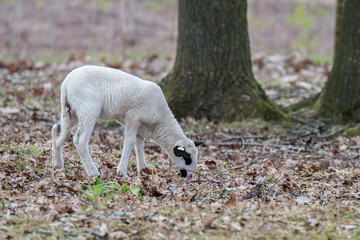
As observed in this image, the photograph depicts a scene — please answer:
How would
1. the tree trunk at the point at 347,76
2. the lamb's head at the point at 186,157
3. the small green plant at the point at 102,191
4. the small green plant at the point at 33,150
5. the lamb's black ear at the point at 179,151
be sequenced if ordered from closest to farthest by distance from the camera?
the small green plant at the point at 102,191 → the lamb's black ear at the point at 179,151 → the lamb's head at the point at 186,157 → the small green plant at the point at 33,150 → the tree trunk at the point at 347,76

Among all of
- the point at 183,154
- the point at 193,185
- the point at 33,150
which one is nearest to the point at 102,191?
the point at 193,185

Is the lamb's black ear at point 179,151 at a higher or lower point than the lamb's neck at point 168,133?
lower

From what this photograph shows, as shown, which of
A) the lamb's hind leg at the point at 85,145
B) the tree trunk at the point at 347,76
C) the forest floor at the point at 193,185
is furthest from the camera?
the tree trunk at the point at 347,76

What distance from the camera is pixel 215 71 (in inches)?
356

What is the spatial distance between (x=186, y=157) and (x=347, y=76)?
159 inches

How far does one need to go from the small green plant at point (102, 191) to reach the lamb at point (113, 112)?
0.53 meters

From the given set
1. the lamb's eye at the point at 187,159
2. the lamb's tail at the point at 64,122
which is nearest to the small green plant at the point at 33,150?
the lamb's tail at the point at 64,122

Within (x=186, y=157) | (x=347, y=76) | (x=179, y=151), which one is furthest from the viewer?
(x=347, y=76)

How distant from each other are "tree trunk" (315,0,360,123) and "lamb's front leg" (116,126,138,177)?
14.5 feet

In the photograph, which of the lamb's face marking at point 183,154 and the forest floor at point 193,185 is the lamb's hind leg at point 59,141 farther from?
the lamb's face marking at point 183,154

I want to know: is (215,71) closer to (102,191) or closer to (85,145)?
(85,145)

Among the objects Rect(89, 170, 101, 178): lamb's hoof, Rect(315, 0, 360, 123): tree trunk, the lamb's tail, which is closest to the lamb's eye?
Rect(89, 170, 101, 178): lamb's hoof

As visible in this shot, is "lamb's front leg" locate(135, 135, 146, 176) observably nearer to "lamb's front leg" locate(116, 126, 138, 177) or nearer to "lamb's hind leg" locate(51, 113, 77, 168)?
"lamb's front leg" locate(116, 126, 138, 177)

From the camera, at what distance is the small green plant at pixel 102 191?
15.5 ft
